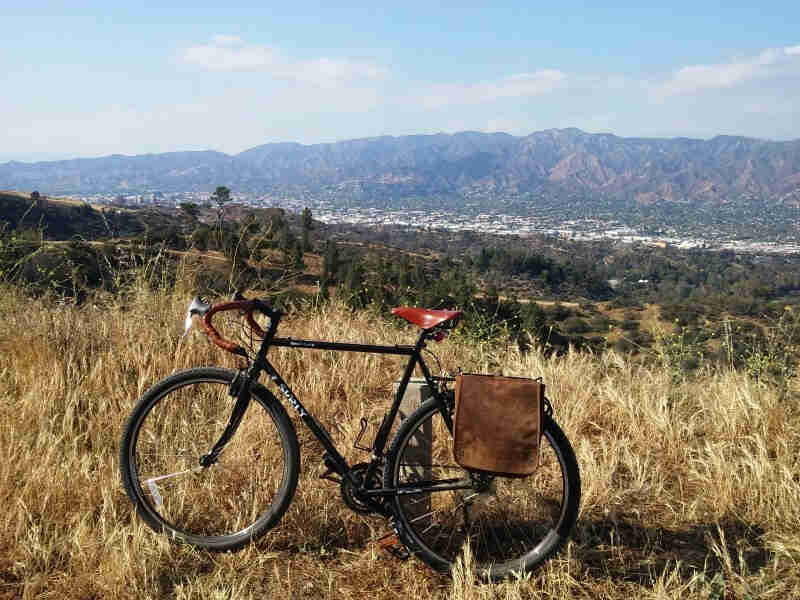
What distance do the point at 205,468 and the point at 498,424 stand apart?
4.80ft

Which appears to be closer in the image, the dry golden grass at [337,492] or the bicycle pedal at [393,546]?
the dry golden grass at [337,492]

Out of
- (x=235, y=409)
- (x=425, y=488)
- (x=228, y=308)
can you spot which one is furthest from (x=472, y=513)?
(x=228, y=308)

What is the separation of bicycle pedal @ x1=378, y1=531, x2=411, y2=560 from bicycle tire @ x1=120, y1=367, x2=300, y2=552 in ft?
1.50

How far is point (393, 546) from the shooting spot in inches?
99.2

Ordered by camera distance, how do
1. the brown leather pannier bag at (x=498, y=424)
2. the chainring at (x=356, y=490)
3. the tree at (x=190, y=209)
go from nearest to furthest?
the brown leather pannier bag at (x=498, y=424) → the chainring at (x=356, y=490) → the tree at (x=190, y=209)

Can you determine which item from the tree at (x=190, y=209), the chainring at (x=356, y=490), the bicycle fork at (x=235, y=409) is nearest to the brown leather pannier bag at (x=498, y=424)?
the chainring at (x=356, y=490)

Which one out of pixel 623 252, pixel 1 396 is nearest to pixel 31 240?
pixel 1 396

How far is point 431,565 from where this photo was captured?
7.75ft

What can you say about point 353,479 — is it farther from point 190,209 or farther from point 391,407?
point 190,209

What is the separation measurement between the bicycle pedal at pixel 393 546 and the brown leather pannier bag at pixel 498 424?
1.62ft

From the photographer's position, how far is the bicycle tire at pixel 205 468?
2498mm

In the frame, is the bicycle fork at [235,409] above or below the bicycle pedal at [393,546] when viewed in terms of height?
above

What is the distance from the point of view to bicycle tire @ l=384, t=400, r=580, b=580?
2314mm

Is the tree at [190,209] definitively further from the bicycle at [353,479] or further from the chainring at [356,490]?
the chainring at [356,490]
